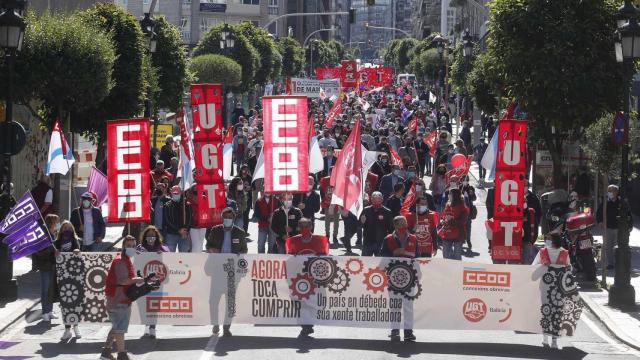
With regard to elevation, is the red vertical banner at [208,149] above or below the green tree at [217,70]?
below

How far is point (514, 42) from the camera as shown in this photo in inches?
926

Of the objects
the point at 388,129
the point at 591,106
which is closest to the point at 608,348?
the point at 591,106

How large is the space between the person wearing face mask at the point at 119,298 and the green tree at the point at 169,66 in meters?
21.3

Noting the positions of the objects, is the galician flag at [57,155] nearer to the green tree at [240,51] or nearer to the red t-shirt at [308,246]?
the red t-shirt at [308,246]

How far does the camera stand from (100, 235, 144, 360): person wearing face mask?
513 inches

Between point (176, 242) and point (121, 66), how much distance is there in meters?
8.20

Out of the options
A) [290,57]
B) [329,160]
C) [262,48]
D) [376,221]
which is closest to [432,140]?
[329,160]

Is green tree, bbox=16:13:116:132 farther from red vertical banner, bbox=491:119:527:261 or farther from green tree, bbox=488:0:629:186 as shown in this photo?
red vertical banner, bbox=491:119:527:261

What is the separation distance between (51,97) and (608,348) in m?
12.4

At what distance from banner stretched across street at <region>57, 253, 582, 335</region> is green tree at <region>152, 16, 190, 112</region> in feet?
65.6

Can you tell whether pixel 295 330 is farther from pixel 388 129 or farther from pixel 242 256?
pixel 388 129

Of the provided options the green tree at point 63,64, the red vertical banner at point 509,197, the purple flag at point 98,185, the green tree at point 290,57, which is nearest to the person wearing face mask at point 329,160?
the green tree at point 63,64

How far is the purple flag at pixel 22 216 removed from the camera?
606 inches

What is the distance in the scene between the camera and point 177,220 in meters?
19.0
